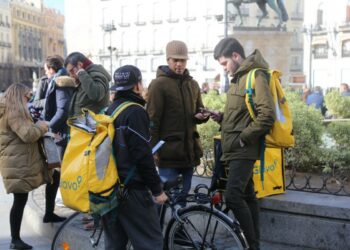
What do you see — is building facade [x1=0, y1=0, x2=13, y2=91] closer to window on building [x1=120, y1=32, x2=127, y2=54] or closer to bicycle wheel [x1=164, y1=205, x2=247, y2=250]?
window on building [x1=120, y1=32, x2=127, y2=54]

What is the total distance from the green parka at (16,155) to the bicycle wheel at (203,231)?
1.78 m

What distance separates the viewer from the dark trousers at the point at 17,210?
231 inches

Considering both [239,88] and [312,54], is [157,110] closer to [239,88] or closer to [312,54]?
[239,88]

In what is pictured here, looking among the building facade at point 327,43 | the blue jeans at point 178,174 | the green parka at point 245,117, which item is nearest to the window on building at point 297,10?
the building facade at point 327,43

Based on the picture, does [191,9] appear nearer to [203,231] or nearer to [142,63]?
[142,63]

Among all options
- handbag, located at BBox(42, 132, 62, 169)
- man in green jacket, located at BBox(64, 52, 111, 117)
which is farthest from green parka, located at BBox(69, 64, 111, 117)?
handbag, located at BBox(42, 132, 62, 169)

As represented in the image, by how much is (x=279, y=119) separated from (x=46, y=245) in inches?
128

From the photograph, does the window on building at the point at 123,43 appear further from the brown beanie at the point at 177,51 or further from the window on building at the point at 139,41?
the brown beanie at the point at 177,51

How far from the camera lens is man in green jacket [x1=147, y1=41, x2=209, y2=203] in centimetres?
525

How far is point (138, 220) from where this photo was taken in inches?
158

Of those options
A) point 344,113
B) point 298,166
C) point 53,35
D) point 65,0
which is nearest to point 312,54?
point 65,0

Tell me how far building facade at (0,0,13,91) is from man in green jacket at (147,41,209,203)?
113m

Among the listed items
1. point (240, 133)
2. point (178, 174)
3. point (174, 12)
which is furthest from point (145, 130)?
point (174, 12)

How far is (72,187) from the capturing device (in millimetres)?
4023
